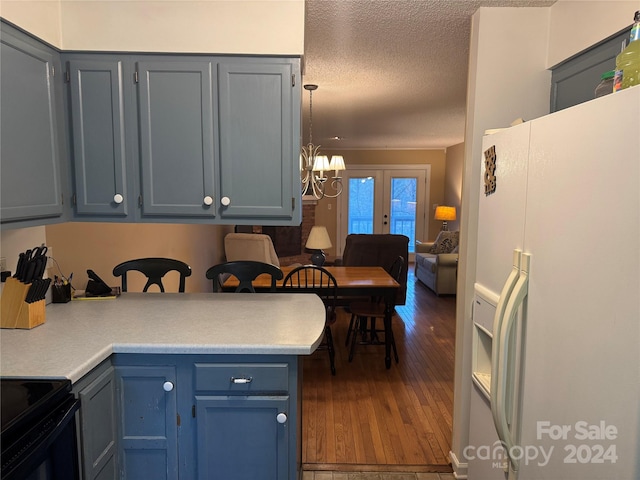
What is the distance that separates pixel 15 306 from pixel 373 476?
1.88 m

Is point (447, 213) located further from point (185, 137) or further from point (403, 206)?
point (185, 137)

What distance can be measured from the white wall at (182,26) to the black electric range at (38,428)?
1.43m

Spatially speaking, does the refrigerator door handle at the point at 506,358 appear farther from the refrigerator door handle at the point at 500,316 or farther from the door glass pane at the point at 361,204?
the door glass pane at the point at 361,204

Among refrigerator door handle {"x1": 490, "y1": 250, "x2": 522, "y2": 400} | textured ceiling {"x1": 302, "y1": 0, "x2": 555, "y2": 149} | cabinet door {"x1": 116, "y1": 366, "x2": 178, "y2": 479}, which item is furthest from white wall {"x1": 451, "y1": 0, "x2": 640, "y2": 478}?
cabinet door {"x1": 116, "y1": 366, "x2": 178, "y2": 479}

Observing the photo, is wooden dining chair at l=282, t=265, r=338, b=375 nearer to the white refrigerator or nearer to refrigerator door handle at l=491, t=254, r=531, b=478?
the white refrigerator

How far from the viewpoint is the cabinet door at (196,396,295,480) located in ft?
5.13

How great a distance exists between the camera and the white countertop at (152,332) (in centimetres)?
139

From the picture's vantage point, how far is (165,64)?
1.86 m

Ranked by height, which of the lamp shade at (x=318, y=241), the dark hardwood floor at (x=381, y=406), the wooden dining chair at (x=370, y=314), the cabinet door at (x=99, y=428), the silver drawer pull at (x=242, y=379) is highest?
the lamp shade at (x=318, y=241)

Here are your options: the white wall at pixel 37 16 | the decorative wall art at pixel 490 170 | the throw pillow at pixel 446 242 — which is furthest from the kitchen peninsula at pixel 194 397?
the throw pillow at pixel 446 242

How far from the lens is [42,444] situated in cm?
110

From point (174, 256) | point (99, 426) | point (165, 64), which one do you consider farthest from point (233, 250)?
point (99, 426)

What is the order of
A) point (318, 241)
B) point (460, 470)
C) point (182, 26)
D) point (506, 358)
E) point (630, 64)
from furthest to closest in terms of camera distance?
1. point (318, 241)
2. point (460, 470)
3. point (182, 26)
4. point (506, 358)
5. point (630, 64)

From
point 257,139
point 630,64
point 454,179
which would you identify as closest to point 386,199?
point 454,179
